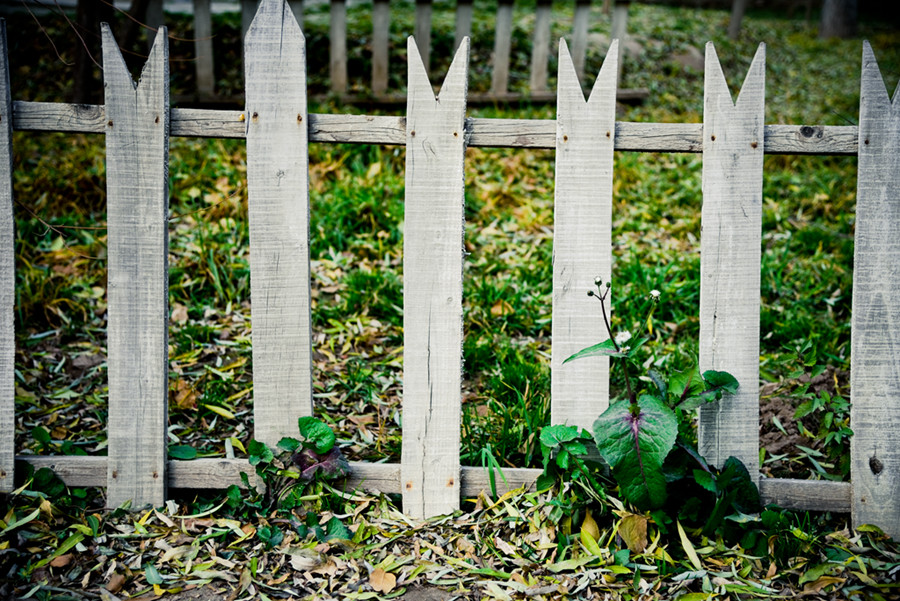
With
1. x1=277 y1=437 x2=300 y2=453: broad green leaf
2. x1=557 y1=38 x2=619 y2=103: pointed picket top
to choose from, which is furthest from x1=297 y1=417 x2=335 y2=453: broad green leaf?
x1=557 y1=38 x2=619 y2=103: pointed picket top

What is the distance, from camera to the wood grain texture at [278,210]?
2.08 m

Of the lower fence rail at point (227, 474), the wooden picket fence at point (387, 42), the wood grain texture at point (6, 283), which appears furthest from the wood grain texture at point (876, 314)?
the wooden picket fence at point (387, 42)

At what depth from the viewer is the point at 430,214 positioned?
6.95ft

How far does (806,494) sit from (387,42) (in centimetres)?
491

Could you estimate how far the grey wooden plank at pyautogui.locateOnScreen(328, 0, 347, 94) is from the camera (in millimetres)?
5691

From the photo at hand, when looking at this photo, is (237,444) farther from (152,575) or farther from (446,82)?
(446,82)

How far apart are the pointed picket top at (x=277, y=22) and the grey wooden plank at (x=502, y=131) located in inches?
9.6

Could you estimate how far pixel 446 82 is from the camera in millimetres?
2057

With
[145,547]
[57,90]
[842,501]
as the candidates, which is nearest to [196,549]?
[145,547]

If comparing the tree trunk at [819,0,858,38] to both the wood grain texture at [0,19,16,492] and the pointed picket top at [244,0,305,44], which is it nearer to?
the pointed picket top at [244,0,305,44]

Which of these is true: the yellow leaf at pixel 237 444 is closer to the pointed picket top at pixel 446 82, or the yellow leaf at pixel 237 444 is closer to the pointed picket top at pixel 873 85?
the pointed picket top at pixel 446 82

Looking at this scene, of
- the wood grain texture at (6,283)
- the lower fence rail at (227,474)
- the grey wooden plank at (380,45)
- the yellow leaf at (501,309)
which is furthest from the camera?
the grey wooden plank at (380,45)

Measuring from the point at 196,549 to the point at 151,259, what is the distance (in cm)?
92

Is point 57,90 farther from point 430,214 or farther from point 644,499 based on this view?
point 644,499
